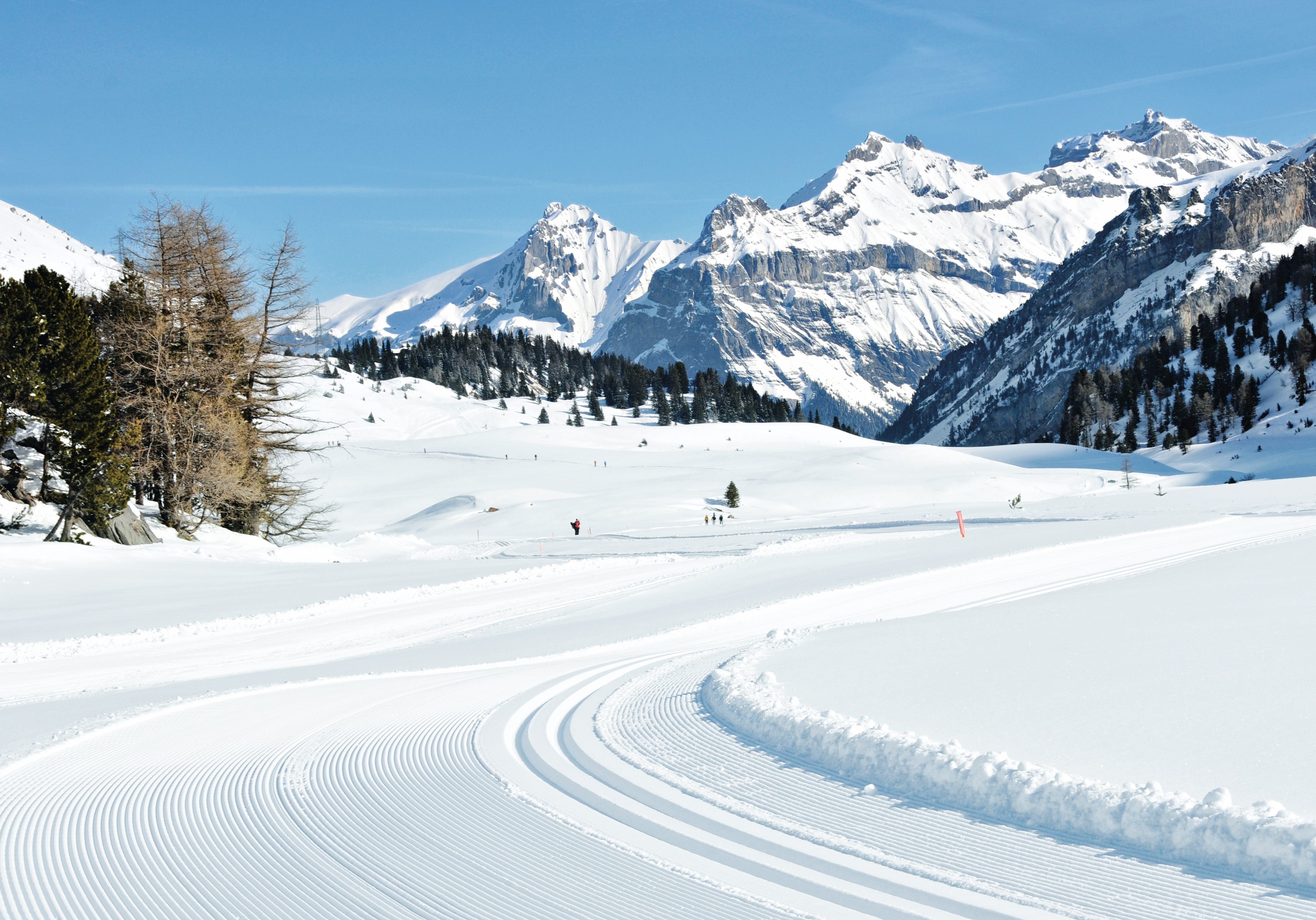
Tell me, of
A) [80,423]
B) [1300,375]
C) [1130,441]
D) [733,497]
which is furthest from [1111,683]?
[1300,375]

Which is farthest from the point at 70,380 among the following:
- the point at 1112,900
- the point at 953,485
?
the point at 953,485

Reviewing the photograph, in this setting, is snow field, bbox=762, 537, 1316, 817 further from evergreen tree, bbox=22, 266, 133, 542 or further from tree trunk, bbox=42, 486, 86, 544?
evergreen tree, bbox=22, 266, 133, 542

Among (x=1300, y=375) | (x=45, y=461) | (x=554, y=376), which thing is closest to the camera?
(x=45, y=461)

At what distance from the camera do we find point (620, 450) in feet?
255

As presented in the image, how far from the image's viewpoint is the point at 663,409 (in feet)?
383

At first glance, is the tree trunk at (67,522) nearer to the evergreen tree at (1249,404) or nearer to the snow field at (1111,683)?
the snow field at (1111,683)

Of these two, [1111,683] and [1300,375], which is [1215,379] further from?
[1111,683]

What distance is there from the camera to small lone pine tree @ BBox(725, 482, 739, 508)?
49.2 meters

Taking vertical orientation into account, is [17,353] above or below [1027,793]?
above

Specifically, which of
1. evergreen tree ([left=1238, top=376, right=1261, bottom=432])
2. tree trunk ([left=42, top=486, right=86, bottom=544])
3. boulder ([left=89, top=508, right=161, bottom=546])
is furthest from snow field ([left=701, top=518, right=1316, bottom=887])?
evergreen tree ([left=1238, top=376, right=1261, bottom=432])

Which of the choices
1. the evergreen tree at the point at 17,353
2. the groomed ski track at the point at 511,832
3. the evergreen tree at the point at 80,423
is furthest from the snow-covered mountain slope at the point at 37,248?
the groomed ski track at the point at 511,832

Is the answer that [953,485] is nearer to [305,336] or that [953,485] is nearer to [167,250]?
[305,336]

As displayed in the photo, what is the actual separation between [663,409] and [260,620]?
103297 millimetres

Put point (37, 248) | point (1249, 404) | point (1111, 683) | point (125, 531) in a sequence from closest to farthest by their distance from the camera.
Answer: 1. point (1111, 683)
2. point (125, 531)
3. point (37, 248)
4. point (1249, 404)
